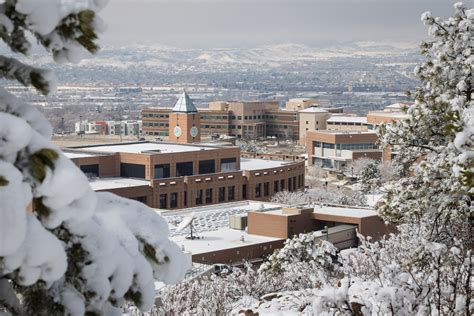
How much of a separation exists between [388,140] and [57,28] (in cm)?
1510

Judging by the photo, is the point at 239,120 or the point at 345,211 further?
the point at 239,120

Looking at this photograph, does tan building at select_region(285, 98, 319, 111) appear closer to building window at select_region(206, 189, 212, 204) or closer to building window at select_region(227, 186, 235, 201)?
building window at select_region(227, 186, 235, 201)

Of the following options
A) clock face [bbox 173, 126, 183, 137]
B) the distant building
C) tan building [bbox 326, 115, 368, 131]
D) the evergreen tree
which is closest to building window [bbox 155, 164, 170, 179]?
clock face [bbox 173, 126, 183, 137]

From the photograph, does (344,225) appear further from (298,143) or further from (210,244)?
(298,143)

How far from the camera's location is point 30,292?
332cm

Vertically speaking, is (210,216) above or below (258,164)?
below

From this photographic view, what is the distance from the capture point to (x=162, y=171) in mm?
63344

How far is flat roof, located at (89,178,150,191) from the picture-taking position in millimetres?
57375

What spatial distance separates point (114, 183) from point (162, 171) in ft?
14.5

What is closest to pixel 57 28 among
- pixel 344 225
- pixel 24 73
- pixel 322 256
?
pixel 24 73

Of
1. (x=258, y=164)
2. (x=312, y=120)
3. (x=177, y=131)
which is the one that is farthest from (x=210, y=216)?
(x=312, y=120)

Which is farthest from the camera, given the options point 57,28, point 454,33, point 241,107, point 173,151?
point 241,107

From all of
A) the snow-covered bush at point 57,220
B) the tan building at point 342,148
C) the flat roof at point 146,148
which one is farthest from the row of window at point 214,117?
the snow-covered bush at point 57,220

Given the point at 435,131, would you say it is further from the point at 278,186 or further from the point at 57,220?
the point at 278,186
